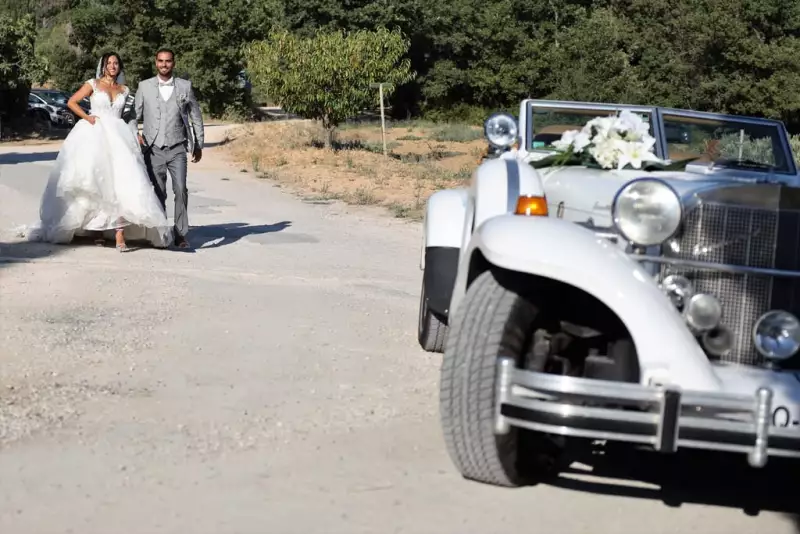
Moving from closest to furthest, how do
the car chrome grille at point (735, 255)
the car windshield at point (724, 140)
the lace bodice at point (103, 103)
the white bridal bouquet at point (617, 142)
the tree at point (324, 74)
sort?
the car chrome grille at point (735, 255) < the white bridal bouquet at point (617, 142) < the car windshield at point (724, 140) < the lace bodice at point (103, 103) < the tree at point (324, 74)

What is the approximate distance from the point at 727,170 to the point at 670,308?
2.11 meters

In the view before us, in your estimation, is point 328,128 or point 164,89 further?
point 328,128

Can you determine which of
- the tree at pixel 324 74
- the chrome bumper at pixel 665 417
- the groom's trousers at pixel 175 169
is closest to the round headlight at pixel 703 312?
the chrome bumper at pixel 665 417

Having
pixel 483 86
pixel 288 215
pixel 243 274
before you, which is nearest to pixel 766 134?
pixel 243 274

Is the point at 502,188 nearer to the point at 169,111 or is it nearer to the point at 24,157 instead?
the point at 169,111

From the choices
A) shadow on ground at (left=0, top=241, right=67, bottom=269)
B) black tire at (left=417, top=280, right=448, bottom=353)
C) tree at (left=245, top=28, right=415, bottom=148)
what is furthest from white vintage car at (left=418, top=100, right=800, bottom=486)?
tree at (left=245, top=28, right=415, bottom=148)

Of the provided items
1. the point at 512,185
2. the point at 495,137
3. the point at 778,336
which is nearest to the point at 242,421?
the point at 512,185

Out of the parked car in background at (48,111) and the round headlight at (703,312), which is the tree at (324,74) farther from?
the round headlight at (703,312)

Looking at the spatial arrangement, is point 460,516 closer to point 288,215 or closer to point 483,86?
point 288,215

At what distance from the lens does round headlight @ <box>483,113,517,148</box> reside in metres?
6.98

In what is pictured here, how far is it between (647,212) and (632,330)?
1.59 feet

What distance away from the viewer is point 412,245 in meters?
13.2

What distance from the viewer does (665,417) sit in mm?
4109

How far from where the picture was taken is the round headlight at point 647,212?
448cm
